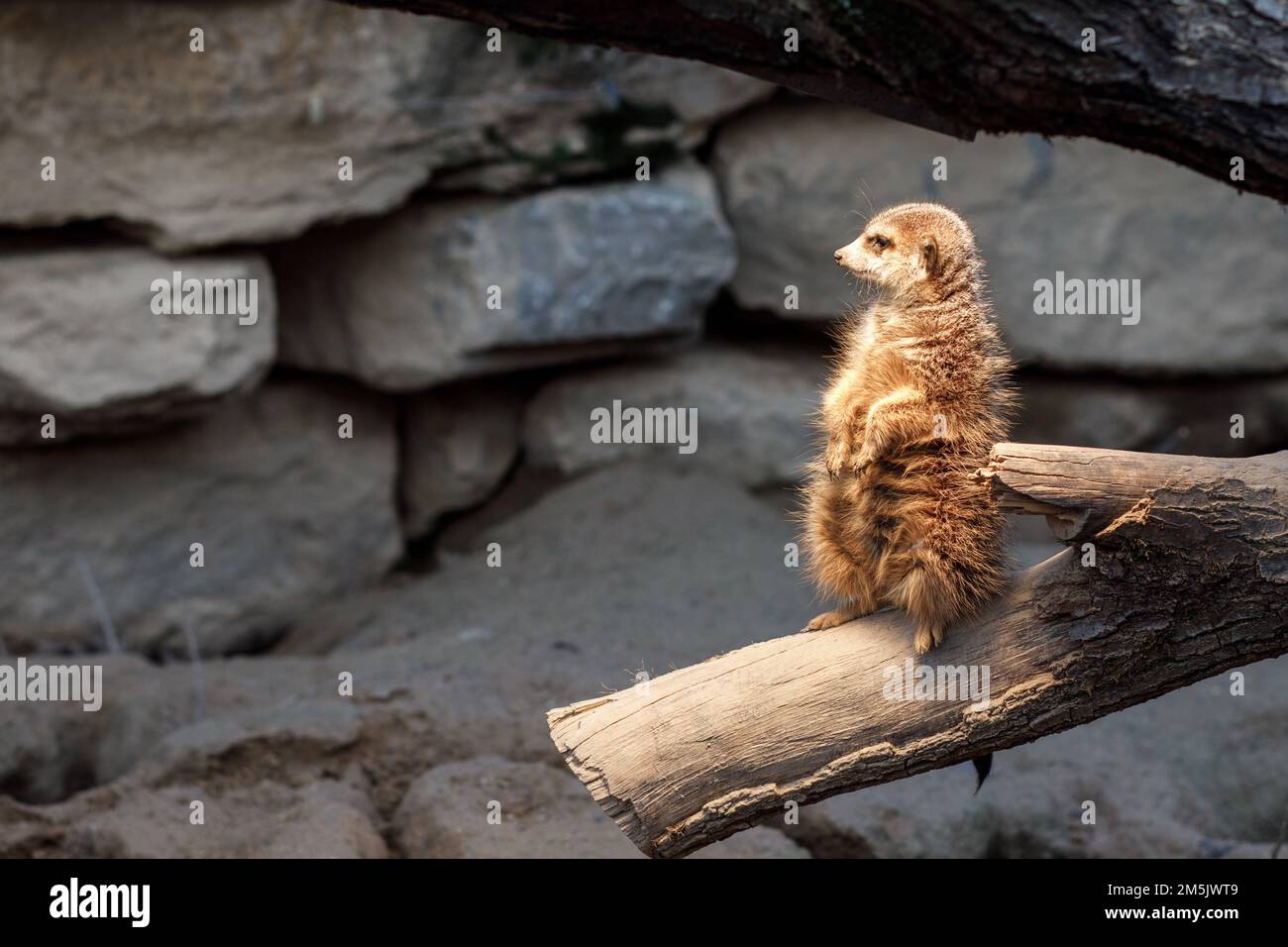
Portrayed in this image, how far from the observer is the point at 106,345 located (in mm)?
4883

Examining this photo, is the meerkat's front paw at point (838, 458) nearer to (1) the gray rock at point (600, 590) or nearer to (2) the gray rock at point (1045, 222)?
(1) the gray rock at point (600, 590)

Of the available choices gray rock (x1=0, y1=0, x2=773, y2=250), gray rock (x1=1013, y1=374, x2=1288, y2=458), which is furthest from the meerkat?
gray rock (x1=1013, y1=374, x2=1288, y2=458)

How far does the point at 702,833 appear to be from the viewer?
2.39 m

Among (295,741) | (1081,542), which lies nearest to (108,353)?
(295,741)

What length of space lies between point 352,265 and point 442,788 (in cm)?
264

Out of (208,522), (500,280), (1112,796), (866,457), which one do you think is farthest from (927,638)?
(208,522)

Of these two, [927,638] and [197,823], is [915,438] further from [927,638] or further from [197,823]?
[197,823]

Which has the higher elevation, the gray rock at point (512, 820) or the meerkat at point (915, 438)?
the meerkat at point (915, 438)

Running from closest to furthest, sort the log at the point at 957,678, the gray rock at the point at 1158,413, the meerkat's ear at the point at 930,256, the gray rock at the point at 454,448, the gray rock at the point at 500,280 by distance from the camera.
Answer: the log at the point at 957,678
the meerkat's ear at the point at 930,256
the gray rock at the point at 500,280
the gray rock at the point at 454,448
the gray rock at the point at 1158,413

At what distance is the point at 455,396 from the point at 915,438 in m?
3.94

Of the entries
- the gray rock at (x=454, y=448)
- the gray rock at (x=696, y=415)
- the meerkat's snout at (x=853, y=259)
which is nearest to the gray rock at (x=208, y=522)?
the gray rock at (x=454, y=448)

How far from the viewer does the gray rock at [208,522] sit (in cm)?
513

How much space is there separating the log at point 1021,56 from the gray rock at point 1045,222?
3508mm

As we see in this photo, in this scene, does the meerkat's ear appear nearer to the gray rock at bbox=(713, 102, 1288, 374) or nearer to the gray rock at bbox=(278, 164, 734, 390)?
the gray rock at bbox=(278, 164, 734, 390)
